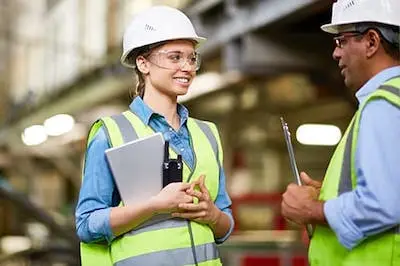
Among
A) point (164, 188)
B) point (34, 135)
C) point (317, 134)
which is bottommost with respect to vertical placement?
point (164, 188)

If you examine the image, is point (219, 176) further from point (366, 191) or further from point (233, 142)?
point (233, 142)

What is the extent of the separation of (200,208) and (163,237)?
0.50 feet

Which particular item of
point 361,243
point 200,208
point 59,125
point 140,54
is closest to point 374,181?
point 361,243

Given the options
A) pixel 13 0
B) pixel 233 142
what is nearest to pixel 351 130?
pixel 233 142

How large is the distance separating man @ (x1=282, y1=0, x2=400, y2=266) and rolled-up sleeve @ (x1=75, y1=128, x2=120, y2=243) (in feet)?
1.89

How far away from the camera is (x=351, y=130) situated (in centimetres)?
296

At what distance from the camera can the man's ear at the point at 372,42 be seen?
298cm

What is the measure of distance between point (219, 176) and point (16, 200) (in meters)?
5.86

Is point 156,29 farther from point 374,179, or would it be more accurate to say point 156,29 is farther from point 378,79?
point 374,179

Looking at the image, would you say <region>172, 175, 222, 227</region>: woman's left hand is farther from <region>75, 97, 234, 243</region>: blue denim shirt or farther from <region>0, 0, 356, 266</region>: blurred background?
<region>0, 0, 356, 266</region>: blurred background

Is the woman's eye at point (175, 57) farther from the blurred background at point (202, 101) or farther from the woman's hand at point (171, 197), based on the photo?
the blurred background at point (202, 101)

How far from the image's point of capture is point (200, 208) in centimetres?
308

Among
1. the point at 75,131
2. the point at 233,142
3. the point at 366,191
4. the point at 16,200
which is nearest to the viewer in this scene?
the point at 366,191

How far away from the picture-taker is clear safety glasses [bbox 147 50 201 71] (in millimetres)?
3170
